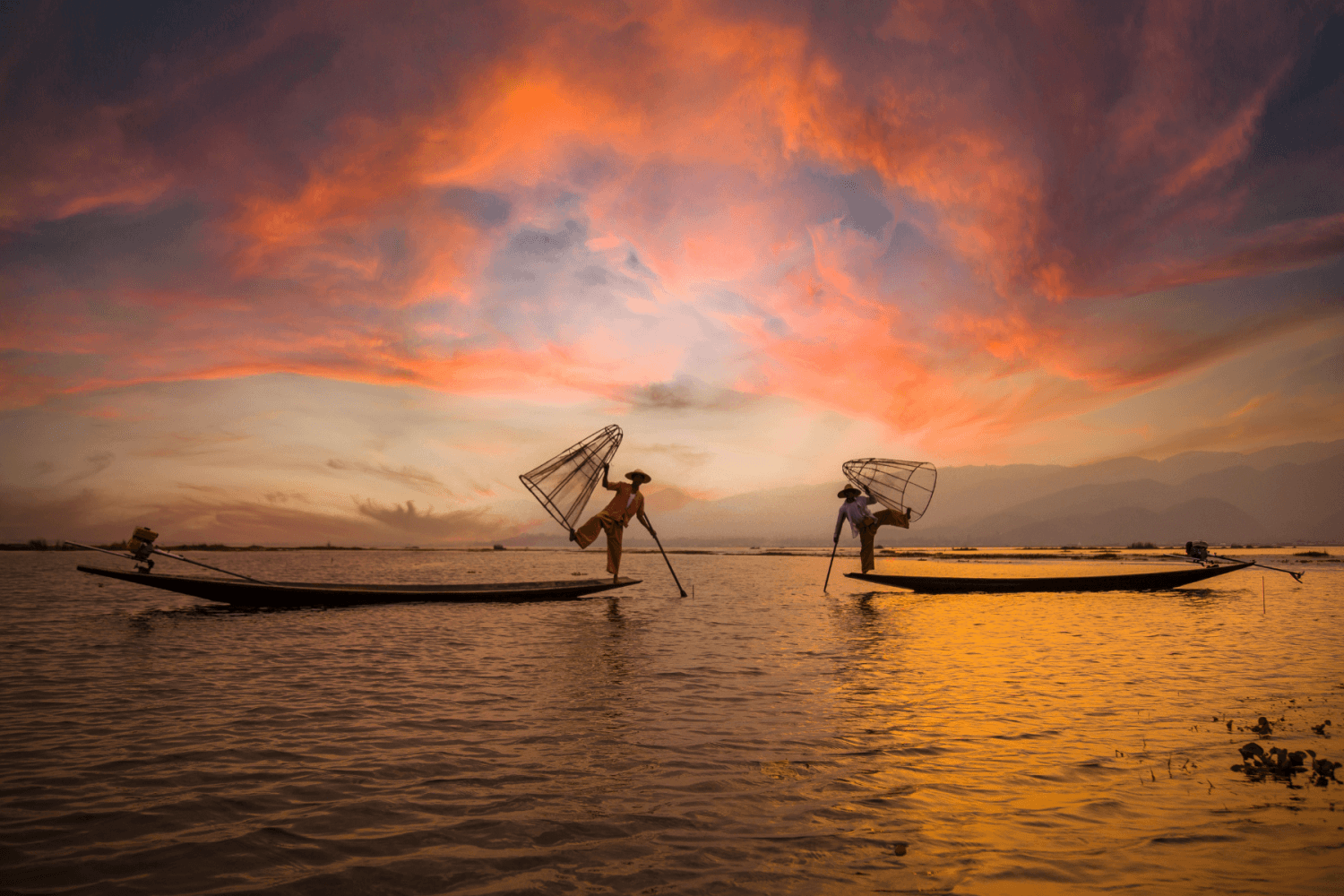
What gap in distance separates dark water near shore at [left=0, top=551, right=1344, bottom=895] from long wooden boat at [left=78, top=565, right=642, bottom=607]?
665cm

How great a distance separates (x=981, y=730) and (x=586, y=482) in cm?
1732

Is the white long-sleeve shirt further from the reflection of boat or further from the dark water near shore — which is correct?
the dark water near shore

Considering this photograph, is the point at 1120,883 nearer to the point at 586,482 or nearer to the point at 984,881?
the point at 984,881

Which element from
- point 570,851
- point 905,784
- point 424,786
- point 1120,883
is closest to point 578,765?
point 424,786

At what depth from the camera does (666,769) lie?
264 inches

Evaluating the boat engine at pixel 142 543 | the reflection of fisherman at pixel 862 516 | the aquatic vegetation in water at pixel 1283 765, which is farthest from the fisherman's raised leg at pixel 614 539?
the aquatic vegetation in water at pixel 1283 765

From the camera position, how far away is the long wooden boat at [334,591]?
2177 cm

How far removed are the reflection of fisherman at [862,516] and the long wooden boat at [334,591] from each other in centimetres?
836

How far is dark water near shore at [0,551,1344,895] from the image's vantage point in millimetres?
4668

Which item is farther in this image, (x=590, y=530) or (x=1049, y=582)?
(x=1049, y=582)

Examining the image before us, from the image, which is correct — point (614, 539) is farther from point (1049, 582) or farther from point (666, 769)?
point (666, 769)

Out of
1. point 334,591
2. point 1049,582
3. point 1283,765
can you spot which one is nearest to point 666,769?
point 1283,765

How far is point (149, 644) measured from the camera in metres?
15.5

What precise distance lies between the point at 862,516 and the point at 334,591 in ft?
62.6
